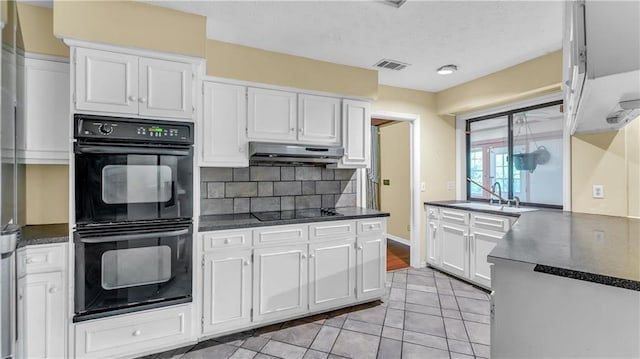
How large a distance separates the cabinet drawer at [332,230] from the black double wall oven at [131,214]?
3.24ft

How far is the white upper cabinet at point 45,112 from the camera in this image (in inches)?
80.7

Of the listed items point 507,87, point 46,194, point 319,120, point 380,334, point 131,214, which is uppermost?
point 507,87

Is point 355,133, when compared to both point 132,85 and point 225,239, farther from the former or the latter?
point 132,85

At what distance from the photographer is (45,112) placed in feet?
6.91

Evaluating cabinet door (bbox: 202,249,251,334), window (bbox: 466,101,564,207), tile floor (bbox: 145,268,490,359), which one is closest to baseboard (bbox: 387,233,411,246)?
window (bbox: 466,101,564,207)

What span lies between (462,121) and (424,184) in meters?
1.09

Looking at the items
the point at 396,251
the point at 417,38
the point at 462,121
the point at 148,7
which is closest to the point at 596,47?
the point at 417,38

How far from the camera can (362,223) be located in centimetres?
285

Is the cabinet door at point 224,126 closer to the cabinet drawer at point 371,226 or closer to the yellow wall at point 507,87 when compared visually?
the cabinet drawer at point 371,226

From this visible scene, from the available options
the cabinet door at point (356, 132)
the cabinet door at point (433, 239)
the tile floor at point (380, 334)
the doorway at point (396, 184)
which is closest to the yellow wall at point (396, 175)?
the doorway at point (396, 184)

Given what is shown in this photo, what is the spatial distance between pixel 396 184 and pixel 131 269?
4.39 m

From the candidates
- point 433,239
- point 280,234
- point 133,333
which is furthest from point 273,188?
point 433,239

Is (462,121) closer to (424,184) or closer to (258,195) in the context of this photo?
(424,184)

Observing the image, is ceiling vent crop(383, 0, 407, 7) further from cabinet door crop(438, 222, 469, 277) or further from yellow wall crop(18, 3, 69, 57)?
Answer: cabinet door crop(438, 222, 469, 277)
